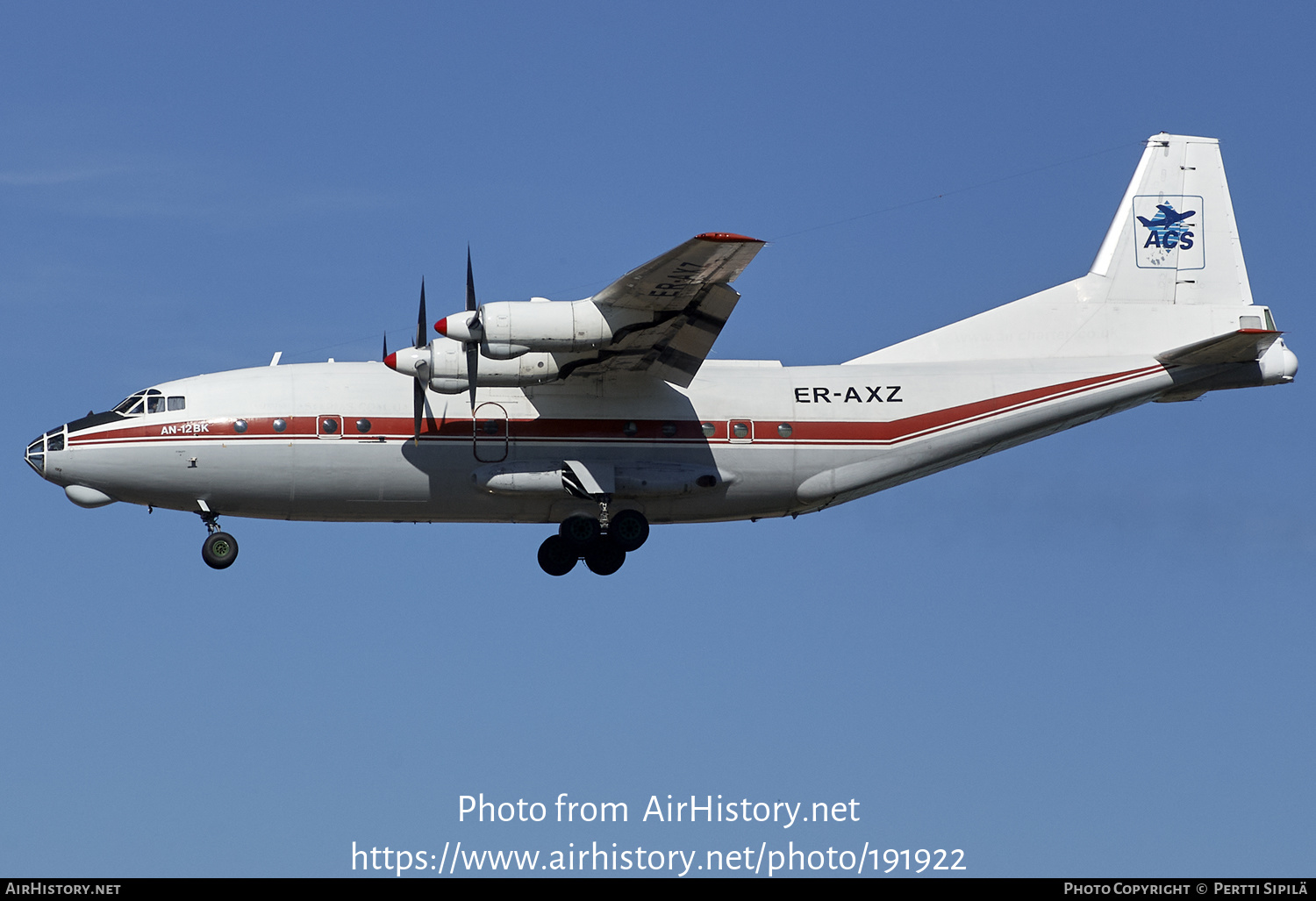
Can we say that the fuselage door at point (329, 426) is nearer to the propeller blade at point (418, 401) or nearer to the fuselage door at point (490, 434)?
the propeller blade at point (418, 401)

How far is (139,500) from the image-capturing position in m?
24.5

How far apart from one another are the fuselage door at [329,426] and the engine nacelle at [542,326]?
289 centimetres

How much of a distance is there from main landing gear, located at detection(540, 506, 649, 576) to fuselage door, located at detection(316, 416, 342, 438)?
345 centimetres

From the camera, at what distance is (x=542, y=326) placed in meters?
22.4

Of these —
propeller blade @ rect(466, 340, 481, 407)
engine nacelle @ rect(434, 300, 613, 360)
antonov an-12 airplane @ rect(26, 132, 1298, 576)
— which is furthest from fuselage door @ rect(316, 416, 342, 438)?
engine nacelle @ rect(434, 300, 613, 360)

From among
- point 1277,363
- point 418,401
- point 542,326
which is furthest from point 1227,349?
point 418,401

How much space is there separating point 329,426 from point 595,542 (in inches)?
164

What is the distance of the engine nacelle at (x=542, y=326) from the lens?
22.4m

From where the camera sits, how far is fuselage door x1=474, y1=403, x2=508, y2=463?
964 inches

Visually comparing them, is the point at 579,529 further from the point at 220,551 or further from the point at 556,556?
the point at 220,551

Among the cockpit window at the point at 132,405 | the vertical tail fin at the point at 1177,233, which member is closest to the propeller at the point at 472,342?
the cockpit window at the point at 132,405
